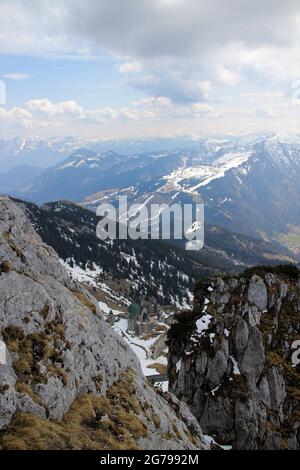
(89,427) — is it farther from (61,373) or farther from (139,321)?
(139,321)

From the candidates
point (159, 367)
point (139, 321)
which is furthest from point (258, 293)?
point (139, 321)

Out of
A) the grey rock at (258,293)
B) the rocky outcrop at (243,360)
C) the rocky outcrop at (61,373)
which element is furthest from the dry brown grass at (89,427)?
the grey rock at (258,293)

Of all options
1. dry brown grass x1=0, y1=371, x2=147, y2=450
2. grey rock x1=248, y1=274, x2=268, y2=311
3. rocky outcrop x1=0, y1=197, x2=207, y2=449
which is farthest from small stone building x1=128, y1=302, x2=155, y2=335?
dry brown grass x1=0, y1=371, x2=147, y2=450

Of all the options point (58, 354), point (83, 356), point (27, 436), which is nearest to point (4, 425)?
point (27, 436)

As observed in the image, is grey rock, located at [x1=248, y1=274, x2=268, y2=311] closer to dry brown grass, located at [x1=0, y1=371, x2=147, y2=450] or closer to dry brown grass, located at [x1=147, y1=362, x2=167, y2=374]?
dry brown grass, located at [x1=0, y1=371, x2=147, y2=450]

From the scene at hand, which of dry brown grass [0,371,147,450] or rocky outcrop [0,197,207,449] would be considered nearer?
dry brown grass [0,371,147,450]

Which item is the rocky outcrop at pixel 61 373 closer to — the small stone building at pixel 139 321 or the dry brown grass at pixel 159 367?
the dry brown grass at pixel 159 367
